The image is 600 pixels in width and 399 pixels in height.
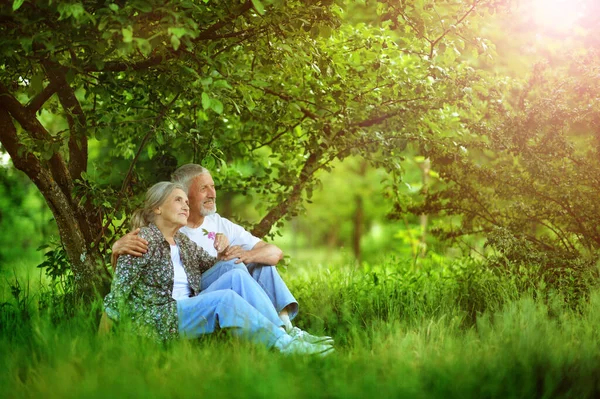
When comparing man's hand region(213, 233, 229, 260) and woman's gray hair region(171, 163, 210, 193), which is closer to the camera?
man's hand region(213, 233, 229, 260)

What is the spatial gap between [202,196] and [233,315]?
1.46m

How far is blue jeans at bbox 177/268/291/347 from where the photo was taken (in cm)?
432

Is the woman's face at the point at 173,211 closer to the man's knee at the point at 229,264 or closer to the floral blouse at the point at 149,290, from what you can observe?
the floral blouse at the point at 149,290

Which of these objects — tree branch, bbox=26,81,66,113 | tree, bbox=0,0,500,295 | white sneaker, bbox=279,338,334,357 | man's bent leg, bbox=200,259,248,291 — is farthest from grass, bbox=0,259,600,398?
tree branch, bbox=26,81,66,113

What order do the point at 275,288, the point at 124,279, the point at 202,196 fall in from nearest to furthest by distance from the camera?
1. the point at 124,279
2. the point at 275,288
3. the point at 202,196

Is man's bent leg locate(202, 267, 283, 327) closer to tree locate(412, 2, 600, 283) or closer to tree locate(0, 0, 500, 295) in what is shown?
tree locate(0, 0, 500, 295)

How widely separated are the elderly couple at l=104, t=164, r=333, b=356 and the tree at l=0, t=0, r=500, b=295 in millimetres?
644

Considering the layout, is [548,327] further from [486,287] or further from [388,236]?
[388,236]

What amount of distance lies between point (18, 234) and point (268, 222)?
1105 centimetres

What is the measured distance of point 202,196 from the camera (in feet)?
18.1

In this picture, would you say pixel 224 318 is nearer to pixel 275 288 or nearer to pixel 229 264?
pixel 229 264

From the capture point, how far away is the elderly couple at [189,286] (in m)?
4.34

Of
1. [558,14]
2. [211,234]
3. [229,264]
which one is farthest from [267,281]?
[558,14]

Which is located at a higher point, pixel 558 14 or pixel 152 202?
pixel 558 14
